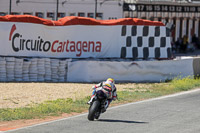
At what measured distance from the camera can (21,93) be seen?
15.4m

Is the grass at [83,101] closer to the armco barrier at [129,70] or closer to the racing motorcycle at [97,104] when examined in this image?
the armco barrier at [129,70]

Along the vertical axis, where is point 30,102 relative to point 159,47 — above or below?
below

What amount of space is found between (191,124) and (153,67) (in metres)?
8.44

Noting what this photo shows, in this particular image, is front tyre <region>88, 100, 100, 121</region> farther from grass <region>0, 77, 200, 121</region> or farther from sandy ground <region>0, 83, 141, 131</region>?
grass <region>0, 77, 200, 121</region>

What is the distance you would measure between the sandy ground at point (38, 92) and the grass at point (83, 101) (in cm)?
43

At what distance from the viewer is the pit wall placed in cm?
1781

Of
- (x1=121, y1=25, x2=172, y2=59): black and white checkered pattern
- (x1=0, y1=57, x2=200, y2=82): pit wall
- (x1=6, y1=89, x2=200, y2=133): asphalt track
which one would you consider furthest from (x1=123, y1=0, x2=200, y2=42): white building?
(x1=6, y1=89, x2=200, y2=133): asphalt track

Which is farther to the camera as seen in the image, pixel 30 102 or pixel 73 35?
pixel 73 35

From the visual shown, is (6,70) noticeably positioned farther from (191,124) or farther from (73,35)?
(191,124)

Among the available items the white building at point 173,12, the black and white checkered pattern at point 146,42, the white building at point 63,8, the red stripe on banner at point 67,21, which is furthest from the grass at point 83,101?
the white building at point 173,12

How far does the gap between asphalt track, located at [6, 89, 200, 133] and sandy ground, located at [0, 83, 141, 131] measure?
1.08 meters

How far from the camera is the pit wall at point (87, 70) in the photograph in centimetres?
1781

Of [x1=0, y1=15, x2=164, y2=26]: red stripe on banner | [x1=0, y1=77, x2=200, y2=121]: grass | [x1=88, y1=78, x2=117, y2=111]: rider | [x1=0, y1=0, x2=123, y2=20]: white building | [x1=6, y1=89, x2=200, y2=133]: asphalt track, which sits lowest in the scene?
[x1=6, y1=89, x2=200, y2=133]: asphalt track

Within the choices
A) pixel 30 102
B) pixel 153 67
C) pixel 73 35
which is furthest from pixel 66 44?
pixel 30 102
